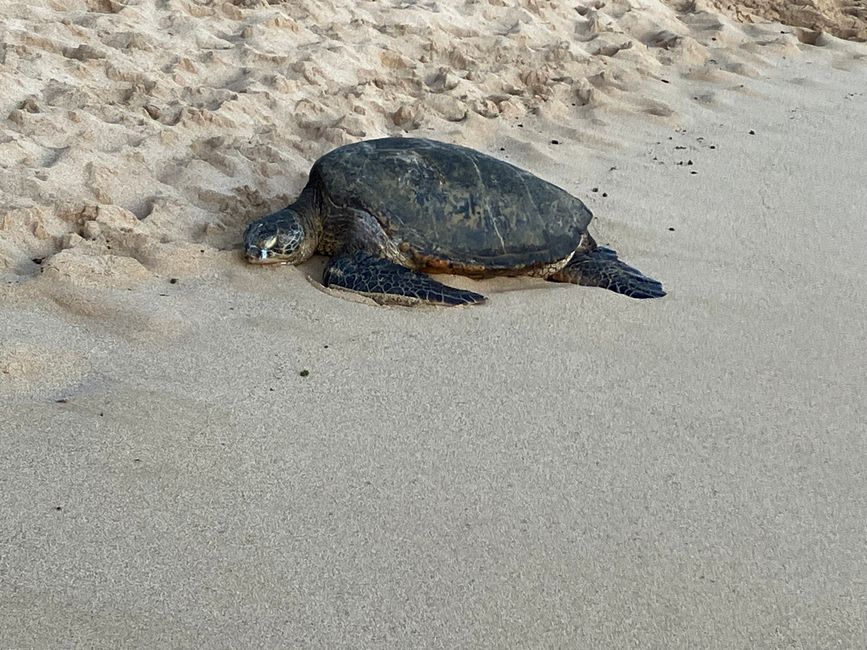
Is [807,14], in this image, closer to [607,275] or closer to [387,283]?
[607,275]

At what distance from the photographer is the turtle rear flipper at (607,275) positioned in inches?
142

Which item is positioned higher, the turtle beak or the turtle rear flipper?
the turtle rear flipper

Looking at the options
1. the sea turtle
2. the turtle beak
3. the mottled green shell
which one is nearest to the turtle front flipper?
the sea turtle

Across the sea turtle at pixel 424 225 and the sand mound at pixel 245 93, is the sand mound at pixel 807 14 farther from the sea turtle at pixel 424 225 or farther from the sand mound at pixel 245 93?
the sea turtle at pixel 424 225

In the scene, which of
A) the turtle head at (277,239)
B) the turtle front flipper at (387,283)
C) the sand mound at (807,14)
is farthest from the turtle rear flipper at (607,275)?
the sand mound at (807,14)

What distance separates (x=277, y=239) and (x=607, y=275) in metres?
1.30

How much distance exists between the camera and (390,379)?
9.41 feet

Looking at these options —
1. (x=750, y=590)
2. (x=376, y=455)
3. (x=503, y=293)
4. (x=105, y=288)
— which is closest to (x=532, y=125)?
(x=503, y=293)

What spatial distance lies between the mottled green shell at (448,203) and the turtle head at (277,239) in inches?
6.9

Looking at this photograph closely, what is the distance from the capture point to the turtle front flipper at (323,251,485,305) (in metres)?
3.35

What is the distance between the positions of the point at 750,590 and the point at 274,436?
4.12 feet

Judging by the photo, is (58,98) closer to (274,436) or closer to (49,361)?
(49,361)

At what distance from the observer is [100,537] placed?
2041 millimetres

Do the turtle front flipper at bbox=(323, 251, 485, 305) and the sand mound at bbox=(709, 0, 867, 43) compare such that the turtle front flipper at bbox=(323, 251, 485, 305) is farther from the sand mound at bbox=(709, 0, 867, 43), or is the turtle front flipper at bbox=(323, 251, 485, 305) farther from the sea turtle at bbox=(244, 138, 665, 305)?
the sand mound at bbox=(709, 0, 867, 43)
